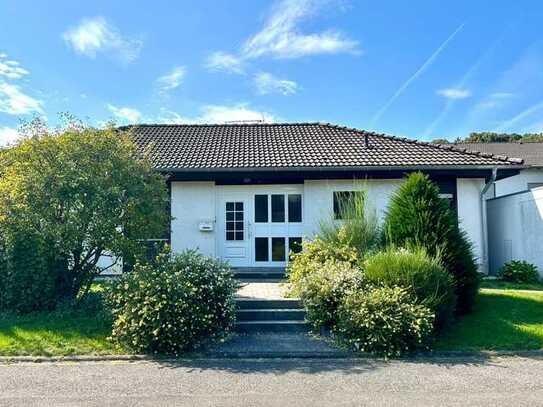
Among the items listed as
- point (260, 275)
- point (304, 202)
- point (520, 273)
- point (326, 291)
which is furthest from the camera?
point (304, 202)

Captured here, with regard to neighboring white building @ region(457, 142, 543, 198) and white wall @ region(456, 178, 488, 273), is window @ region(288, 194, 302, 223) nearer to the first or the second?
white wall @ region(456, 178, 488, 273)

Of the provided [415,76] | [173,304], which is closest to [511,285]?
[415,76]

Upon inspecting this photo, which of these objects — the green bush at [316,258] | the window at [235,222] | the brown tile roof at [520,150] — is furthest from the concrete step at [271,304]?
the brown tile roof at [520,150]

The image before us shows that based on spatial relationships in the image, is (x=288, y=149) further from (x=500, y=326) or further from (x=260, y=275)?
(x=500, y=326)

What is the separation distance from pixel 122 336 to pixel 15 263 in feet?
10.3

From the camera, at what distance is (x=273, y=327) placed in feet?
24.7

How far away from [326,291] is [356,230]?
245 centimetres

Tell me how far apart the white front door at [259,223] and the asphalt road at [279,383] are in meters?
6.98

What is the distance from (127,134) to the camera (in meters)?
9.12

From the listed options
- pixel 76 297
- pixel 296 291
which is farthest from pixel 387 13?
pixel 76 297

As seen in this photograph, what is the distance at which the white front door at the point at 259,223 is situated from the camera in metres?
13.1

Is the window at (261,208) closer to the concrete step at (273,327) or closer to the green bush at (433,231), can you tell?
the green bush at (433,231)

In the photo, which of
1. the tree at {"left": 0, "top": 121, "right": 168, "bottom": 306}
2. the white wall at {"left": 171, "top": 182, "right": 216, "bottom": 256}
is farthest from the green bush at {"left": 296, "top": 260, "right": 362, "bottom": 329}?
the white wall at {"left": 171, "top": 182, "right": 216, "bottom": 256}

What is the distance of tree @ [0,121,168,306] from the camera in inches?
313
